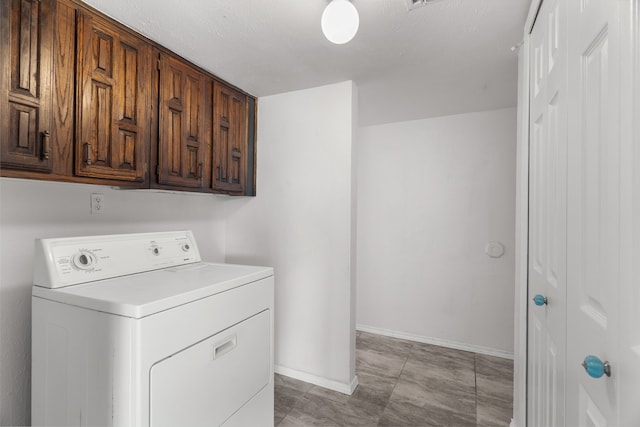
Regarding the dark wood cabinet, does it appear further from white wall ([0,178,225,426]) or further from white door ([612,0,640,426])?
white door ([612,0,640,426])

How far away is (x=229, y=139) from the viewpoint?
87.2 inches

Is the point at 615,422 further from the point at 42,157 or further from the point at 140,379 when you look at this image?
the point at 42,157

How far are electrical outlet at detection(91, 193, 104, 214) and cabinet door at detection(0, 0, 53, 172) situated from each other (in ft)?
1.68

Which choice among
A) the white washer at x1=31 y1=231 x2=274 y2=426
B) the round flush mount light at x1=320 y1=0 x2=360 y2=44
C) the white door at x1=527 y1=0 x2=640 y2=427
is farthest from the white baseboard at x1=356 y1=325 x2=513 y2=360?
the round flush mount light at x1=320 y1=0 x2=360 y2=44

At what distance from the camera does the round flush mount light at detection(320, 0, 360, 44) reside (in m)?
1.22

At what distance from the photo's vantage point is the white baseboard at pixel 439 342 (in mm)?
2643

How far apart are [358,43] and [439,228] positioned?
191 cm

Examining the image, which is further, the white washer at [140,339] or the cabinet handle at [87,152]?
the cabinet handle at [87,152]

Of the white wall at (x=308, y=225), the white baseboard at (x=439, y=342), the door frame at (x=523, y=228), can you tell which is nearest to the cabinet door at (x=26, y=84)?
the white wall at (x=308, y=225)

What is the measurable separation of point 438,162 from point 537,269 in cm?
177

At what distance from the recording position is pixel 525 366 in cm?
149

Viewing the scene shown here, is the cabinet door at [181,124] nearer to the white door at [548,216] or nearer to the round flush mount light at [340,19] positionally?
the round flush mount light at [340,19]

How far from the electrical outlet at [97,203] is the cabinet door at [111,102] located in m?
0.36

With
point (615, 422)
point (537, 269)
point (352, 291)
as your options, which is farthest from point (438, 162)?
point (615, 422)
